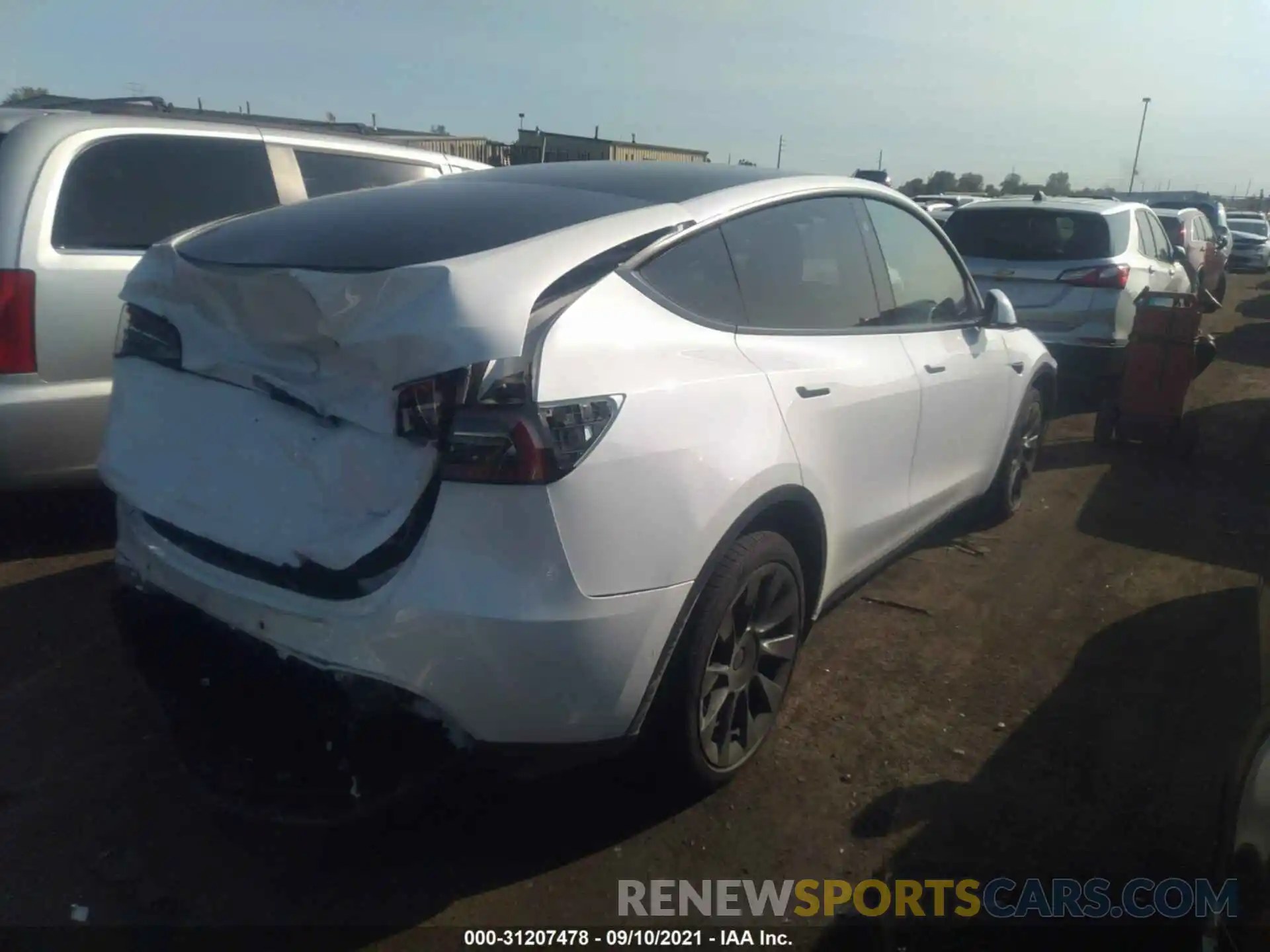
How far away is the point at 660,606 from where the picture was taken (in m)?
2.42

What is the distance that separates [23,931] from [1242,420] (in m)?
8.68

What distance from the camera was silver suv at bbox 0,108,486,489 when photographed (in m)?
3.96

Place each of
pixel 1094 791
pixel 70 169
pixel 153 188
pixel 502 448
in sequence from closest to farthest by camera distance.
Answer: pixel 502 448
pixel 1094 791
pixel 70 169
pixel 153 188

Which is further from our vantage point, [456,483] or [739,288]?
[739,288]

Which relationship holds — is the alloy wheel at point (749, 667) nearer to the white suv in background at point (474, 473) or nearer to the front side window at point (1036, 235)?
the white suv in background at point (474, 473)

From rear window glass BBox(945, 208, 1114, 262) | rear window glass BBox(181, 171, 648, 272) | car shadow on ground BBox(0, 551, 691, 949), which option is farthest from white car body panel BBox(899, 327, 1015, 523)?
rear window glass BBox(945, 208, 1114, 262)

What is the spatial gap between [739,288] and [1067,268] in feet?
18.2

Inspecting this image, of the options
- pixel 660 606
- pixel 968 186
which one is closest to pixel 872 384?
pixel 660 606

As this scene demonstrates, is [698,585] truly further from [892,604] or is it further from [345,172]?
[345,172]

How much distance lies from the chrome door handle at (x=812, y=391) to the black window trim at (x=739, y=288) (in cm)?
18

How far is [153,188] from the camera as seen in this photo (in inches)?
183

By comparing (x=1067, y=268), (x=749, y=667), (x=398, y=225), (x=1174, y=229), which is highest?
(x=1174, y=229)

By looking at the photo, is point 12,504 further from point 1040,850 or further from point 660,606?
point 1040,850

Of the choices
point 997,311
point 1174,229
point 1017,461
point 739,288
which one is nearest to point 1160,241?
point 1174,229
